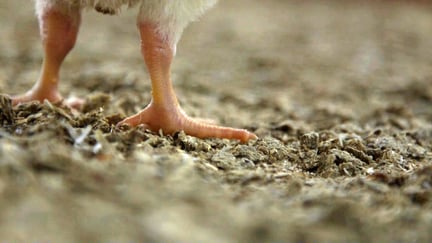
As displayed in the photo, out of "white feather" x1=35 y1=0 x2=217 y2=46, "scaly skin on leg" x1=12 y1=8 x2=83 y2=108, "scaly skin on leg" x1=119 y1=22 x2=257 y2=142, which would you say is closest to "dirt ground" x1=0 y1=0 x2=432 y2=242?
"scaly skin on leg" x1=119 y1=22 x2=257 y2=142

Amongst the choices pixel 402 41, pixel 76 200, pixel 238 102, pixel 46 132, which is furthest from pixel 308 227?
pixel 402 41

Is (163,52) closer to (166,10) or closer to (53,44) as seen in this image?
(166,10)

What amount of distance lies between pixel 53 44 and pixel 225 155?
1087mm

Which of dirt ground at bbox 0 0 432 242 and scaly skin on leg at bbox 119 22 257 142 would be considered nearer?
dirt ground at bbox 0 0 432 242

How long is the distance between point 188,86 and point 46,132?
88.5 inches

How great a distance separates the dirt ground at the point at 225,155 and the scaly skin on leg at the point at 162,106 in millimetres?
62

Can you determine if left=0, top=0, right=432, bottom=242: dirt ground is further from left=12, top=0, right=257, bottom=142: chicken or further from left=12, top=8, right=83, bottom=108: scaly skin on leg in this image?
left=12, top=8, right=83, bottom=108: scaly skin on leg

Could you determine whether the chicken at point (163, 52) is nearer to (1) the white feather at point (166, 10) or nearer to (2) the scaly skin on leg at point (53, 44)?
(1) the white feather at point (166, 10)

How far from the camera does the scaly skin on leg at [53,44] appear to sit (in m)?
2.89

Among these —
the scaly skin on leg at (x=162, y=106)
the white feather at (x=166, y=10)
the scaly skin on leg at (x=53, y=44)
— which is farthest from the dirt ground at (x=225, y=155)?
the white feather at (x=166, y=10)

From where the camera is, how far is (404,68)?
5.40 m

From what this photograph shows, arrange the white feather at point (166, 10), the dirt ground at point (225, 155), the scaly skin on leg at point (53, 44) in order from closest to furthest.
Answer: the dirt ground at point (225, 155)
the white feather at point (166, 10)
the scaly skin on leg at point (53, 44)

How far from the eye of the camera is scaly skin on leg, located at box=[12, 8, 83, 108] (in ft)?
9.47

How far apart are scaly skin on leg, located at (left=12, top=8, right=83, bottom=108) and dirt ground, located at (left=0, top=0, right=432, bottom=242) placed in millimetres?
236
